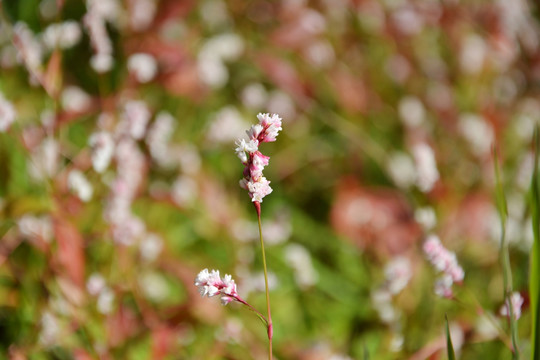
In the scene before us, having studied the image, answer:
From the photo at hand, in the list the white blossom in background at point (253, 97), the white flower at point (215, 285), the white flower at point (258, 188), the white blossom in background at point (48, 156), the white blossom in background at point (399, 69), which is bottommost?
the white flower at point (215, 285)

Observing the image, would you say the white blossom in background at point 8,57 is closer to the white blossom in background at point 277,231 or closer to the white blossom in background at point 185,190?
the white blossom in background at point 185,190

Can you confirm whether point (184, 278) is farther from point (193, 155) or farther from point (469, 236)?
point (469, 236)

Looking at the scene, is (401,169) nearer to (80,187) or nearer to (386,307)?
(386,307)

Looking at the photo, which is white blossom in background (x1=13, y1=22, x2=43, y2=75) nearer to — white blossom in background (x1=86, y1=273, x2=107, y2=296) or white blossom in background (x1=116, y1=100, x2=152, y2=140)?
white blossom in background (x1=116, y1=100, x2=152, y2=140)

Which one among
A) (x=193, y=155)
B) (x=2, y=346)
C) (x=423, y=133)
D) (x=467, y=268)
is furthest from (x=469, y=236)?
(x=2, y=346)

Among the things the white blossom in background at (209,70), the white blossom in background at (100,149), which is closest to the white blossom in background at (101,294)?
the white blossom in background at (100,149)

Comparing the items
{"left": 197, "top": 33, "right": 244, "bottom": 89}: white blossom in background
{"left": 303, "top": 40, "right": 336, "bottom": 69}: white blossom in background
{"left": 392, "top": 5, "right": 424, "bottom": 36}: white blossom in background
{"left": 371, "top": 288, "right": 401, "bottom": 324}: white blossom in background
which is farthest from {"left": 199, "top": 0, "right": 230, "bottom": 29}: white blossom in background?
{"left": 371, "top": 288, "right": 401, "bottom": 324}: white blossom in background

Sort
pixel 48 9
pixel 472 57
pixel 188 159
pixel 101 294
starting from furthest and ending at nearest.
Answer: pixel 472 57 < pixel 48 9 < pixel 188 159 < pixel 101 294

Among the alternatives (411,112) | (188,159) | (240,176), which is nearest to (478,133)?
(411,112)
